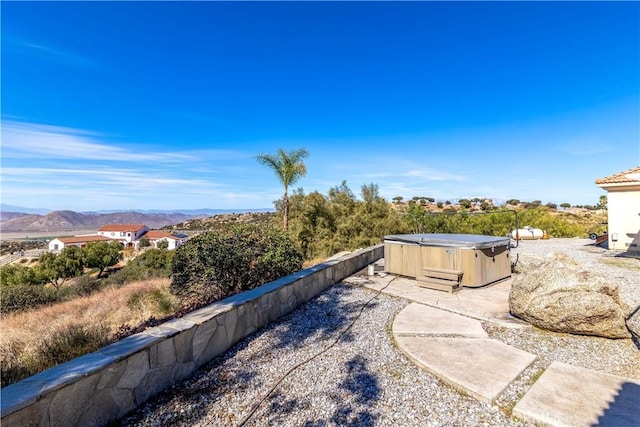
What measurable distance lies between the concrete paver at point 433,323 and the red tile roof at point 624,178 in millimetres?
10940

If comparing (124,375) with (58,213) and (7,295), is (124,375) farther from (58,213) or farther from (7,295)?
(58,213)

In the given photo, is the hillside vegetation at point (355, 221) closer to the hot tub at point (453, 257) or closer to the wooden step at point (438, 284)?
the hot tub at point (453, 257)

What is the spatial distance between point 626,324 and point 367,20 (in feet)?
41.1

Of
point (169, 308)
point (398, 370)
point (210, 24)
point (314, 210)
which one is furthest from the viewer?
point (314, 210)

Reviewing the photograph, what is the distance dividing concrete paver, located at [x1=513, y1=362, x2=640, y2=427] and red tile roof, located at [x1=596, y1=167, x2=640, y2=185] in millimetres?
11596

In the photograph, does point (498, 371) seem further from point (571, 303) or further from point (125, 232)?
point (125, 232)

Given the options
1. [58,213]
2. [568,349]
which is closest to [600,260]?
[568,349]

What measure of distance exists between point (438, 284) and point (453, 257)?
698 millimetres

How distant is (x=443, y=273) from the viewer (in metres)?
6.25

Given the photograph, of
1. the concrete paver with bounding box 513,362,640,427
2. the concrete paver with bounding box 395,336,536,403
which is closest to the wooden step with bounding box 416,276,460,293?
the concrete paver with bounding box 395,336,536,403

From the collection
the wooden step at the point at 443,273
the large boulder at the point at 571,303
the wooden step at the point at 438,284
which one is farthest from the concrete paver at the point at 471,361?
the wooden step at the point at 443,273

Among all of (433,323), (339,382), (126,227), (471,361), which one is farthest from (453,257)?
(126,227)

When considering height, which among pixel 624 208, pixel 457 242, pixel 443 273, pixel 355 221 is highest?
pixel 624 208

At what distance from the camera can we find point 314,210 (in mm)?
14125
